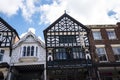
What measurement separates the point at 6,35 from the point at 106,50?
1479 cm

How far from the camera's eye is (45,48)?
2036 cm

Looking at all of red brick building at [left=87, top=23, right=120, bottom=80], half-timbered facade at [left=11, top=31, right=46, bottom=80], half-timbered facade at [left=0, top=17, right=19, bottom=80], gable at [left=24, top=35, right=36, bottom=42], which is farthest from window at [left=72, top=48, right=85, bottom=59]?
half-timbered facade at [left=0, top=17, right=19, bottom=80]

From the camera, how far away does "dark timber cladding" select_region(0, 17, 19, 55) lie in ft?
67.3

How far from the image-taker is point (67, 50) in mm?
20391

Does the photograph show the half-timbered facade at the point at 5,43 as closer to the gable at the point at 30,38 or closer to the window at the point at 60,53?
the gable at the point at 30,38

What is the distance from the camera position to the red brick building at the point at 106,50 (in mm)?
19291

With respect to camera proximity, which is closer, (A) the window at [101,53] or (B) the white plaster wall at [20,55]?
(B) the white plaster wall at [20,55]

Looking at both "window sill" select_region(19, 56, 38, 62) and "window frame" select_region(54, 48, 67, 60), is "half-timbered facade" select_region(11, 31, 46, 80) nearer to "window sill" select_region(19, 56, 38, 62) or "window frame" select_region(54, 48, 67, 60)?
"window sill" select_region(19, 56, 38, 62)

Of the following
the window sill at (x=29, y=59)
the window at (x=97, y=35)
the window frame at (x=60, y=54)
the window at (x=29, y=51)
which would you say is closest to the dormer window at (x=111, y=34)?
the window at (x=97, y=35)

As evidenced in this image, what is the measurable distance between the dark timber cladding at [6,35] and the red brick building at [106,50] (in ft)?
37.9

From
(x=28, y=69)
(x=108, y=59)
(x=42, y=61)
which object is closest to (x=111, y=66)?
(x=108, y=59)

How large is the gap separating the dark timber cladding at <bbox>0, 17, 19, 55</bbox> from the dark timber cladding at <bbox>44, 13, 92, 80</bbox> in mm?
4882

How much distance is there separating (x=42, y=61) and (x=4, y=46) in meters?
5.84

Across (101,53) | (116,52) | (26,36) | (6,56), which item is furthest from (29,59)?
(116,52)
